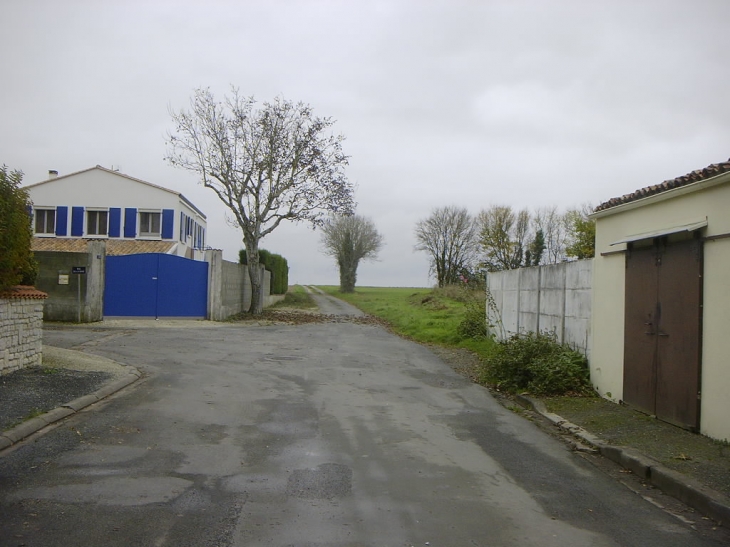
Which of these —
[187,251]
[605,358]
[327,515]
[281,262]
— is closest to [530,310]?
[605,358]

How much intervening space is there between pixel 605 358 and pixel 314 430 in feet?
17.2

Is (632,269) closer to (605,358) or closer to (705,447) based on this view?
(605,358)

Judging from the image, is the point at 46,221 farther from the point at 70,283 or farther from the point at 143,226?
the point at 70,283

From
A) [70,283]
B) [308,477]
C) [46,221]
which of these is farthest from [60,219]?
[308,477]

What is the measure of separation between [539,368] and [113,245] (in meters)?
28.0

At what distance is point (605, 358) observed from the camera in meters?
10.5

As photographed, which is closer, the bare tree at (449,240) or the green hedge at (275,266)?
the green hedge at (275,266)

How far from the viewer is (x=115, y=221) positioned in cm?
3497

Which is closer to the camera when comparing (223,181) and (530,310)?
(530,310)

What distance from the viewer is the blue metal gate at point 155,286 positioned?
2400cm

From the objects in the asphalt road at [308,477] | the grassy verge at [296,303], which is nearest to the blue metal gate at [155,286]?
the asphalt road at [308,477]

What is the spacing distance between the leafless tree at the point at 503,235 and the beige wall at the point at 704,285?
5025 centimetres

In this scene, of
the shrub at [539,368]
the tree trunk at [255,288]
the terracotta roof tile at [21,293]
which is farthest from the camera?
the tree trunk at [255,288]

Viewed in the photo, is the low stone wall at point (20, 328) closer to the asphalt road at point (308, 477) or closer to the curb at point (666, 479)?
the asphalt road at point (308, 477)
